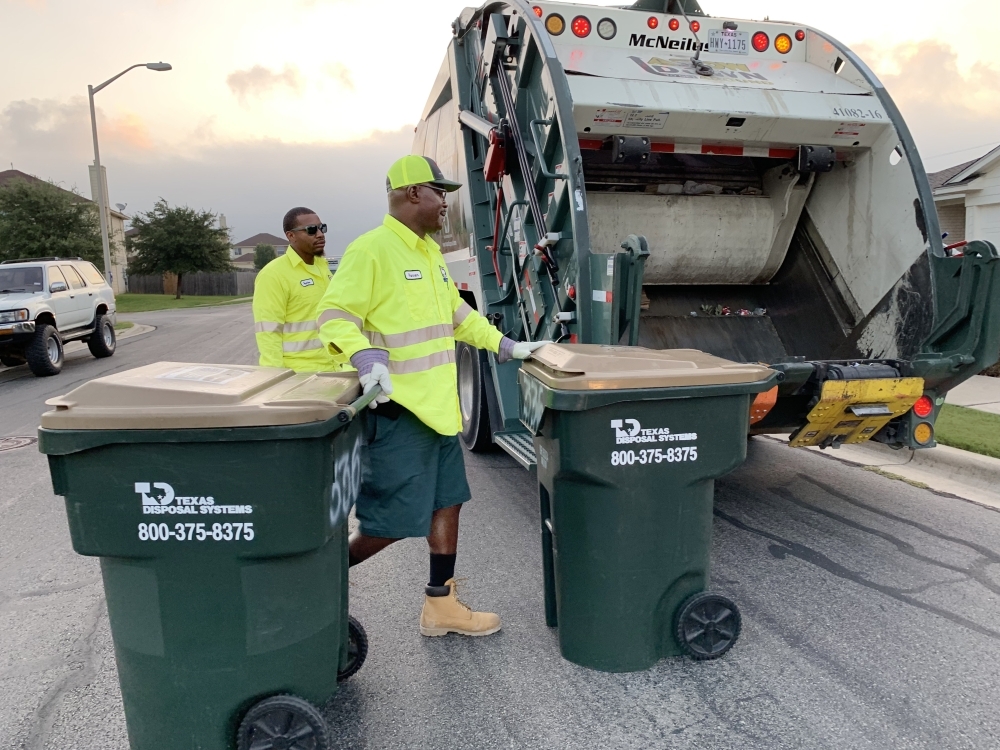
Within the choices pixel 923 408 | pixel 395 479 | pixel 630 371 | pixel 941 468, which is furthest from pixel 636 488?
pixel 941 468

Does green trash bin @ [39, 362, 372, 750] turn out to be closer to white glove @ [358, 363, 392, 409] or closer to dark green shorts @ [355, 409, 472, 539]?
white glove @ [358, 363, 392, 409]

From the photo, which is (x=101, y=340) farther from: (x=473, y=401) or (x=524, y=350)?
(x=524, y=350)

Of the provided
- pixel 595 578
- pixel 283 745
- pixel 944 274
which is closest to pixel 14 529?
pixel 283 745

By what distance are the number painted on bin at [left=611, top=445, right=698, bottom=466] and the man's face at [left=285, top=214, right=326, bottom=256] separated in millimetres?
2396

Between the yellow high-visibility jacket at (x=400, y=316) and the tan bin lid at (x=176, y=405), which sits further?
the yellow high-visibility jacket at (x=400, y=316)

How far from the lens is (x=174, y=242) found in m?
41.0

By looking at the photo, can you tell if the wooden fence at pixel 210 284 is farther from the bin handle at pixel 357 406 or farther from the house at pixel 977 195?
the bin handle at pixel 357 406

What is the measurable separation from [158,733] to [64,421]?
934 millimetres

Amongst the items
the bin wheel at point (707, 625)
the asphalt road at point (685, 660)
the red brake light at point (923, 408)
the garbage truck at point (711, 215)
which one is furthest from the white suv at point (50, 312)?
the red brake light at point (923, 408)

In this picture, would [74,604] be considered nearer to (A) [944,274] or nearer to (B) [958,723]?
(B) [958,723]

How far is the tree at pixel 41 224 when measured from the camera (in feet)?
88.8

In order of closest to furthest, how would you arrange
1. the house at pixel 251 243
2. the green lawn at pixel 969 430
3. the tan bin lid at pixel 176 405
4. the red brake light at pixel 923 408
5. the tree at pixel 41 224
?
the tan bin lid at pixel 176 405, the red brake light at pixel 923 408, the green lawn at pixel 969 430, the tree at pixel 41 224, the house at pixel 251 243

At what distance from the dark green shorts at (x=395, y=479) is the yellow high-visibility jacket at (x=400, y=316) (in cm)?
9

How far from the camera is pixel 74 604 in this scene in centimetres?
348
